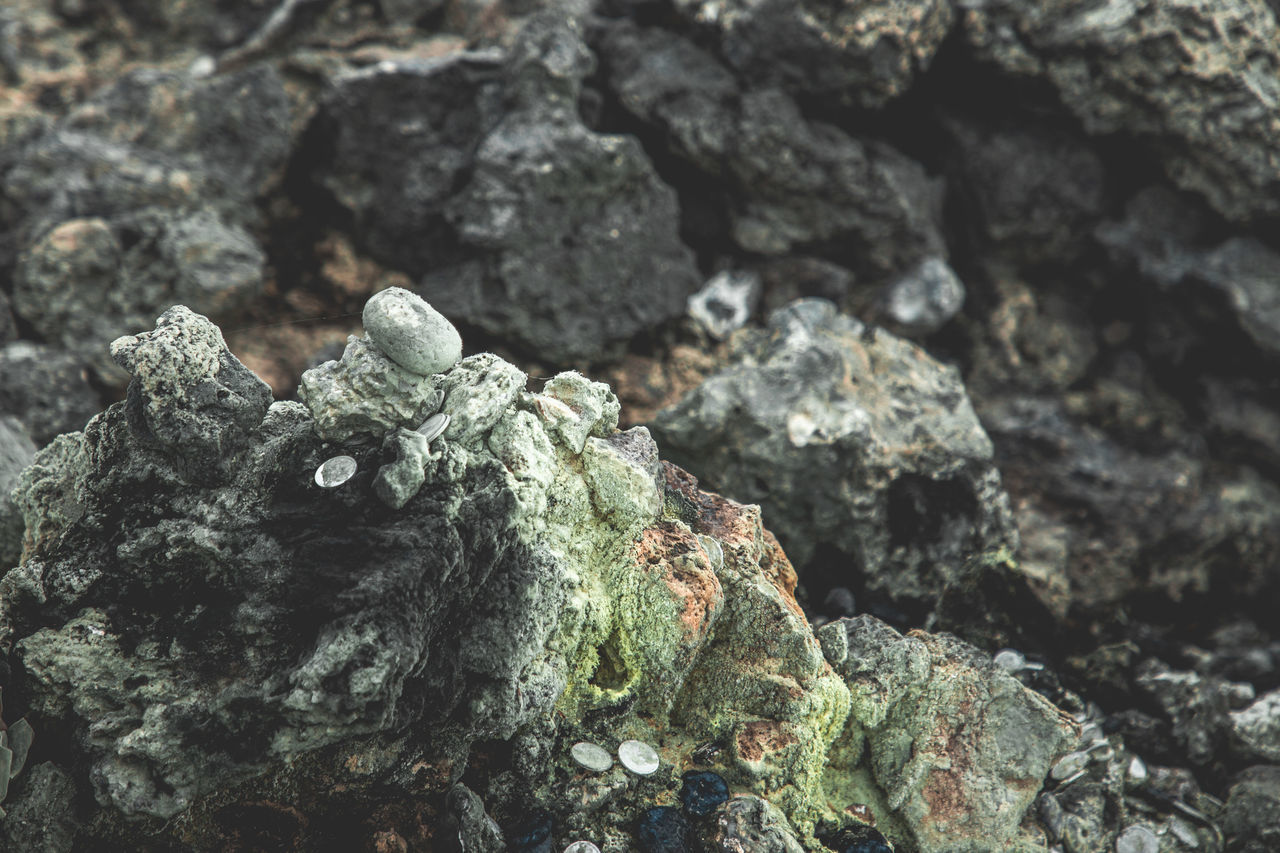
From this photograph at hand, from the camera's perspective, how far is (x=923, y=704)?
10.0 ft

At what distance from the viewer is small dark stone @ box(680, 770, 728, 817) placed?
267 cm

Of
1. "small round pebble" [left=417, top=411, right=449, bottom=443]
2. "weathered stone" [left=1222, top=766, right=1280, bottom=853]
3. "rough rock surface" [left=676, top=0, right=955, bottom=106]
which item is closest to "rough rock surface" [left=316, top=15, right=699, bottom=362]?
"rough rock surface" [left=676, top=0, right=955, bottom=106]

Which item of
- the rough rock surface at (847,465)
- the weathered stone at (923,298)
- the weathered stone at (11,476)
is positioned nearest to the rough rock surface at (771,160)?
the weathered stone at (923,298)

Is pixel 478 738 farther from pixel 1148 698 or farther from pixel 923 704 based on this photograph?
pixel 1148 698

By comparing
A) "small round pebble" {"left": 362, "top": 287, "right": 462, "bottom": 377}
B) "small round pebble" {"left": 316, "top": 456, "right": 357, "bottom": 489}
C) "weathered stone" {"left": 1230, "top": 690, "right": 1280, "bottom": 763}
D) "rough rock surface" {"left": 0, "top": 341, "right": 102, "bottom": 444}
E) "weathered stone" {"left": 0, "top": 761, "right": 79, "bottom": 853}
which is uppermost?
"small round pebble" {"left": 362, "top": 287, "right": 462, "bottom": 377}

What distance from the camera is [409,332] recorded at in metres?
2.54

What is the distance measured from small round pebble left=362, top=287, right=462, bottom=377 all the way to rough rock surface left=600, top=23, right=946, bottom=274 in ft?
9.99

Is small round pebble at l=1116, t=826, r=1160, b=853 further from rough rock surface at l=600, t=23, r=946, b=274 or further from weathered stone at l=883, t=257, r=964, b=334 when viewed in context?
rough rock surface at l=600, t=23, r=946, b=274

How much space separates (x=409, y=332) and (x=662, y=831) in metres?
1.55

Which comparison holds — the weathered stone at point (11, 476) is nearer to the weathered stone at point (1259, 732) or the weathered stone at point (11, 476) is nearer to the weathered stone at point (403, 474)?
the weathered stone at point (403, 474)

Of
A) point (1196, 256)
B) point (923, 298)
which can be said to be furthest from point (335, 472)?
point (1196, 256)

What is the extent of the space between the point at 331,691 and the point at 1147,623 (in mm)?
4595

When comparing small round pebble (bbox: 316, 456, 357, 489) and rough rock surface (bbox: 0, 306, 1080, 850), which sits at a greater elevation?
small round pebble (bbox: 316, 456, 357, 489)

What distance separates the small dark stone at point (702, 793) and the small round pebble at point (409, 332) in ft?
4.61
